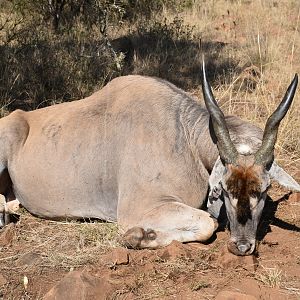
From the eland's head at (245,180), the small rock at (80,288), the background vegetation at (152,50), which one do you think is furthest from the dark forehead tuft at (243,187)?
the background vegetation at (152,50)

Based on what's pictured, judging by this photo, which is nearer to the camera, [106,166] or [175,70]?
[106,166]

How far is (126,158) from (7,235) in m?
1.14

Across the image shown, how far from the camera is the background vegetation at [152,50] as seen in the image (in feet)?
27.0

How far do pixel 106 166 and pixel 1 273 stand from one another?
1300 millimetres

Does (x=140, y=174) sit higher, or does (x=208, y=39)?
(x=140, y=174)

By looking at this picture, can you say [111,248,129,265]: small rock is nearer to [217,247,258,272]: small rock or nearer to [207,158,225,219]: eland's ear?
[217,247,258,272]: small rock

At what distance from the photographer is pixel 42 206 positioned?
543 centimetres

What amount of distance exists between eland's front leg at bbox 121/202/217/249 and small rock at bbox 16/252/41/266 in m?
0.66

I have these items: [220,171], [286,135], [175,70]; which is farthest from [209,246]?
[175,70]

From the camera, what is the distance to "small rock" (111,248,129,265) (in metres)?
4.26

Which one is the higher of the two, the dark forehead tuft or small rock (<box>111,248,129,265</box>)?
the dark forehead tuft

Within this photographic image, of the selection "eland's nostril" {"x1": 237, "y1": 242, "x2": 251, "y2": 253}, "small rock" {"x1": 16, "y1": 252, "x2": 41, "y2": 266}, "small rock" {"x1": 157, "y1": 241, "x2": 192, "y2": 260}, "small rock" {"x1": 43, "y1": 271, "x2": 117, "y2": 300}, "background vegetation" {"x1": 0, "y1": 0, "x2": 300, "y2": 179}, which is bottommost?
"background vegetation" {"x1": 0, "y1": 0, "x2": 300, "y2": 179}

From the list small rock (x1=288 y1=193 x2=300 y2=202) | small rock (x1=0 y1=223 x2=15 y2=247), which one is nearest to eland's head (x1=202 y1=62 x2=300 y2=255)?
small rock (x1=288 y1=193 x2=300 y2=202)

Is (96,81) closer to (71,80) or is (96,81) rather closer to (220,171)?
(71,80)
